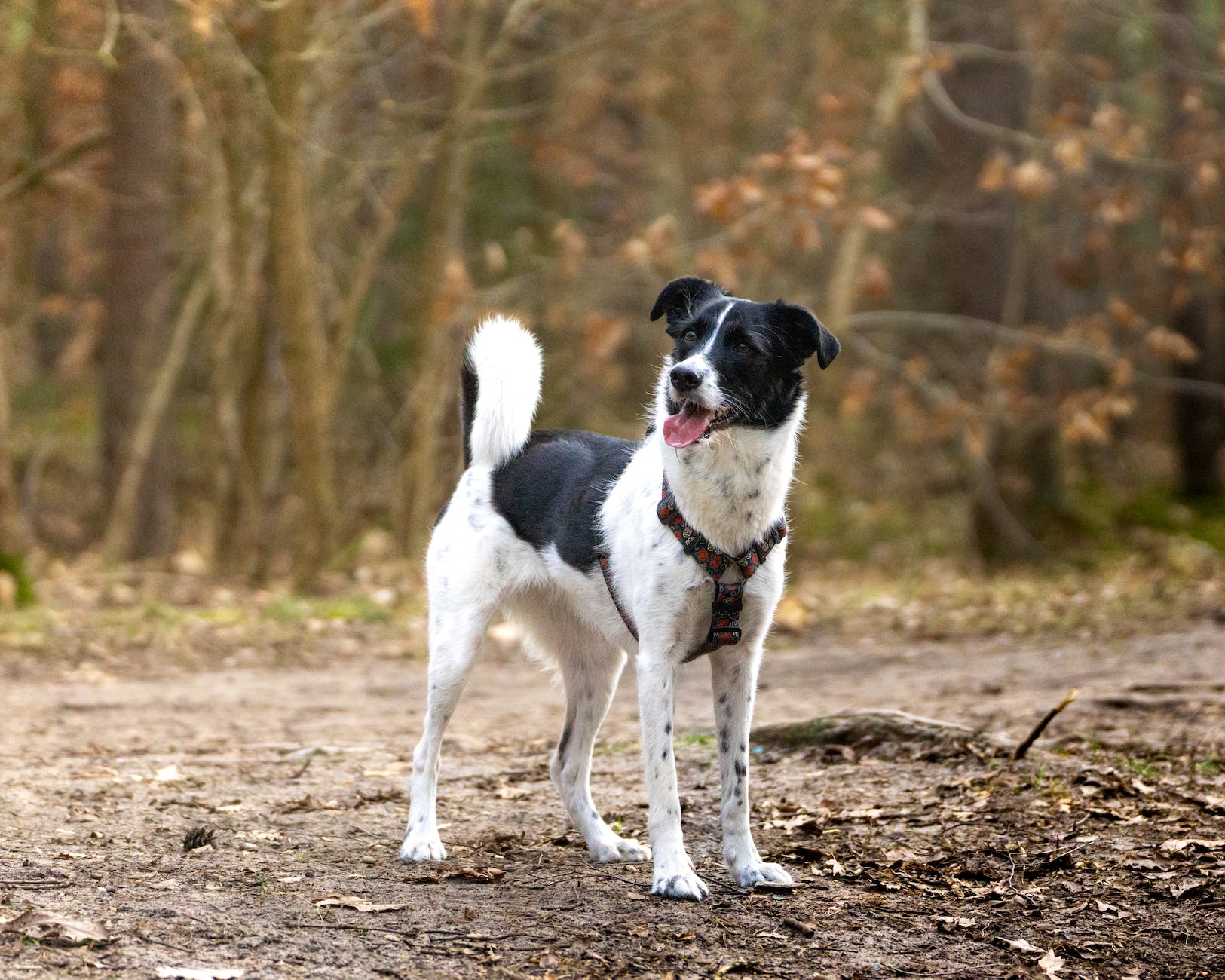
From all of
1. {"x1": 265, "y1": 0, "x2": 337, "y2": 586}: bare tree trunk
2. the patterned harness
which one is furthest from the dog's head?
{"x1": 265, "y1": 0, "x2": 337, "y2": 586}: bare tree trunk

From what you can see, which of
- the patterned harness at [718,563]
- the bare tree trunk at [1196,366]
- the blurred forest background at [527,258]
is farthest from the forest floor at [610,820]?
the bare tree trunk at [1196,366]

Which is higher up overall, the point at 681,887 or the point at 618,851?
the point at 681,887

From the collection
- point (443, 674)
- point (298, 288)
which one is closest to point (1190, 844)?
point (443, 674)

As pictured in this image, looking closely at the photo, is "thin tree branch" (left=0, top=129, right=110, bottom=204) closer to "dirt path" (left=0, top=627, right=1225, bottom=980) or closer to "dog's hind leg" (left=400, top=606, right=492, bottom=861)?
"dirt path" (left=0, top=627, right=1225, bottom=980)

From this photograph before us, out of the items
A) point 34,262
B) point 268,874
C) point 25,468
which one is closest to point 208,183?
point 25,468

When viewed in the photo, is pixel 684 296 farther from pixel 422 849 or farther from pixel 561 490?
pixel 422 849

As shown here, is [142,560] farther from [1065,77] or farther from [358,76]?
[1065,77]

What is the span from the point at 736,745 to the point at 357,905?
4.52ft

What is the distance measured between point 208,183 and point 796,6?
9.14 meters

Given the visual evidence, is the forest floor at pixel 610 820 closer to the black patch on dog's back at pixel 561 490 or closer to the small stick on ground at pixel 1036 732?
the small stick on ground at pixel 1036 732

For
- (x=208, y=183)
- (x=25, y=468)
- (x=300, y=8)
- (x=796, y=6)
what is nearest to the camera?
(x=300, y=8)

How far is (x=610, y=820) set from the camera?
18.5 ft

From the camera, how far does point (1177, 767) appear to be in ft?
20.1

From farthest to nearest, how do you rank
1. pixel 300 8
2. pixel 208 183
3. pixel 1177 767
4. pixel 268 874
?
pixel 208 183 < pixel 300 8 < pixel 1177 767 < pixel 268 874
